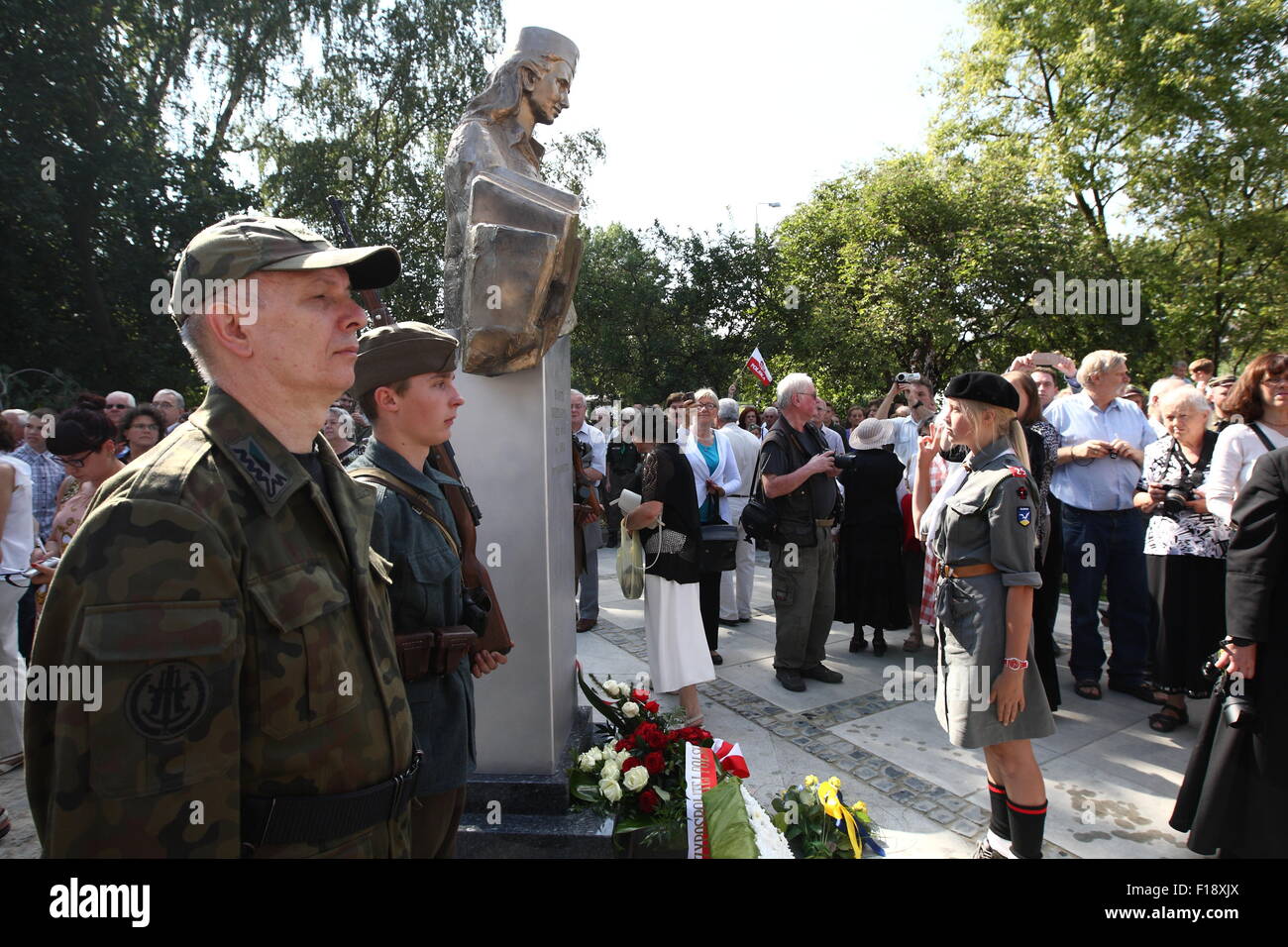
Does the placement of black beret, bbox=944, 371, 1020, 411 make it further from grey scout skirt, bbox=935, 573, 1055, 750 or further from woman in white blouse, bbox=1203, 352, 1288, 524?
woman in white blouse, bbox=1203, 352, 1288, 524

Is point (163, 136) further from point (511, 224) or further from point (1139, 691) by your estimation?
point (1139, 691)

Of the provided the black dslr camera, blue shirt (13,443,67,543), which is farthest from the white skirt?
blue shirt (13,443,67,543)

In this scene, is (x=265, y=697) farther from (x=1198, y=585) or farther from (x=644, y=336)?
(x=644, y=336)

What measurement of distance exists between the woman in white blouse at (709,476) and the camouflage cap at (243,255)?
4.07m

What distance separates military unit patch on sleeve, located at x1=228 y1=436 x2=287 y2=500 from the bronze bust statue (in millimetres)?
1658

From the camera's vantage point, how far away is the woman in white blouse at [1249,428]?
3617mm

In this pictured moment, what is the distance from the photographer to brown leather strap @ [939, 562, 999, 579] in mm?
2873

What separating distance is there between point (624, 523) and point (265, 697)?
3.33 metres

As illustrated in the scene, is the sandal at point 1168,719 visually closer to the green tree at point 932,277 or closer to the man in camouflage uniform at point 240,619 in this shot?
the man in camouflage uniform at point 240,619

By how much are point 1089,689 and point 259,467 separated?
552 centimetres

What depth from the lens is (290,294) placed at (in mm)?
1416

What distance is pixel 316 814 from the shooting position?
1317 millimetres

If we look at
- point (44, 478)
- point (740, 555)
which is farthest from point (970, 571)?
point (44, 478)

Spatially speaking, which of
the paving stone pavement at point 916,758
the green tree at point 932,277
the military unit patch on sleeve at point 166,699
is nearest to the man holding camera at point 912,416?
the paving stone pavement at point 916,758
